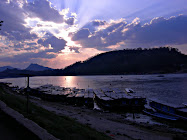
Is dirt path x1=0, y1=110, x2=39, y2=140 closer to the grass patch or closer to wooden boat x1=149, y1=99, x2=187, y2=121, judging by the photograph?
the grass patch

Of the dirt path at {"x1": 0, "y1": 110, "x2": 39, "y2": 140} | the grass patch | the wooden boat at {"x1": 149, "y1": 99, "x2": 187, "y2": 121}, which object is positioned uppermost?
the dirt path at {"x1": 0, "y1": 110, "x2": 39, "y2": 140}

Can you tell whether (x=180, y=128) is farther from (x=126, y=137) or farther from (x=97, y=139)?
(x=97, y=139)

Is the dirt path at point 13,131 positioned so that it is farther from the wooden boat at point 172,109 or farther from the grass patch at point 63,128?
the wooden boat at point 172,109

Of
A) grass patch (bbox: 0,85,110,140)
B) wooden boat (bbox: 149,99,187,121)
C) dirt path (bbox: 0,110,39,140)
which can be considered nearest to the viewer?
dirt path (bbox: 0,110,39,140)

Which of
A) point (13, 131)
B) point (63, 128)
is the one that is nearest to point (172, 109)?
point (63, 128)

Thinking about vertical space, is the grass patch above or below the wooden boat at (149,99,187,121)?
above

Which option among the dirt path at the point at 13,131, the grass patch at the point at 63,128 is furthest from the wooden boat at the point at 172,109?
the dirt path at the point at 13,131

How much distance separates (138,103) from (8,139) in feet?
102

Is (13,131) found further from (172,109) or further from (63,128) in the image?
(172,109)

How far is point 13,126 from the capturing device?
27.5 feet

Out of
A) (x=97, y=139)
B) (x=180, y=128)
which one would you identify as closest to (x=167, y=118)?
(x=180, y=128)

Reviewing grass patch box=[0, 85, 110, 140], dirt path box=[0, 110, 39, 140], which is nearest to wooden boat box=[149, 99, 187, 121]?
grass patch box=[0, 85, 110, 140]

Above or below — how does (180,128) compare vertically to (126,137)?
below

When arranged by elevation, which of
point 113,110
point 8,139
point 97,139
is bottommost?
point 113,110
